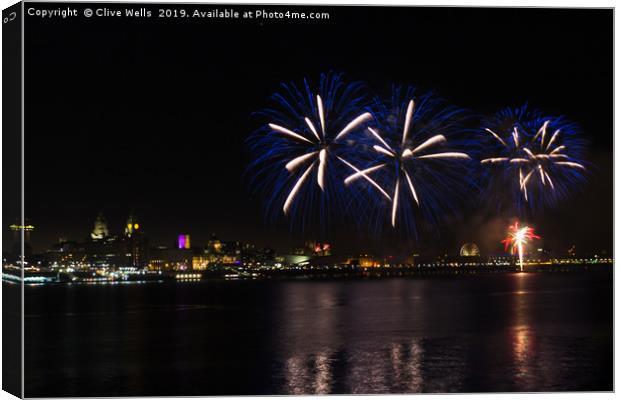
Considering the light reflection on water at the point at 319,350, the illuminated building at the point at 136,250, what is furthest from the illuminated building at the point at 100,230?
the light reflection on water at the point at 319,350

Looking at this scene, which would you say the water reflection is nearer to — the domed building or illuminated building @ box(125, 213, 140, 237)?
illuminated building @ box(125, 213, 140, 237)

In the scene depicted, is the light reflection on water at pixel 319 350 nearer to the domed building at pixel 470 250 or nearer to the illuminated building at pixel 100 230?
the illuminated building at pixel 100 230

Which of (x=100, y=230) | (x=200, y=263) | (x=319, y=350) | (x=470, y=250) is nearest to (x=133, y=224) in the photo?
(x=100, y=230)

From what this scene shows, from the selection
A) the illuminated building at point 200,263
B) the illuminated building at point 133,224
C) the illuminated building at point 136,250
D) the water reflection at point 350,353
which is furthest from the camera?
the illuminated building at point 200,263

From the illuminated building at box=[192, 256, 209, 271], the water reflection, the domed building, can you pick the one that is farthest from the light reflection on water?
the illuminated building at box=[192, 256, 209, 271]

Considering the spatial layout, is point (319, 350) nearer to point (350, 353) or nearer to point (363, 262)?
point (350, 353)

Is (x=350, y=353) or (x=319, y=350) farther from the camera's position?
(x=319, y=350)

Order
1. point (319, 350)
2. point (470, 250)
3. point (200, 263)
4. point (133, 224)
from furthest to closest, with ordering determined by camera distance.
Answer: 1. point (200, 263)
2. point (470, 250)
3. point (133, 224)
4. point (319, 350)

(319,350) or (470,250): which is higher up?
(470,250)

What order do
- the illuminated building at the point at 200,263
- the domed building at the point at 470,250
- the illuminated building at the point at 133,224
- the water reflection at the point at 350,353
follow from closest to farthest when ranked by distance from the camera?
A: the water reflection at the point at 350,353 → the illuminated building at the point at 133,224 → the domed building at the point at 470,250 → the illuminated building at the point at 200,263

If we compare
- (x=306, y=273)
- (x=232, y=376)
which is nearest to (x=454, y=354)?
(x=232, y=376)
